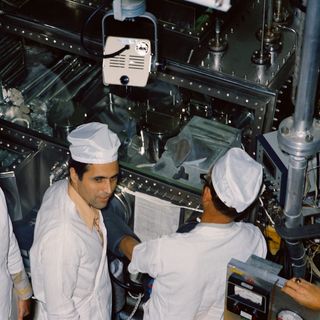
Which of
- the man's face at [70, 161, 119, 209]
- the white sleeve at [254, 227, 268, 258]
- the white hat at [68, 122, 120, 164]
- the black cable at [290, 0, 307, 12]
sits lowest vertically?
the white sleeve at [254, 227, 268, 258]

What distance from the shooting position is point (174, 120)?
3.48m

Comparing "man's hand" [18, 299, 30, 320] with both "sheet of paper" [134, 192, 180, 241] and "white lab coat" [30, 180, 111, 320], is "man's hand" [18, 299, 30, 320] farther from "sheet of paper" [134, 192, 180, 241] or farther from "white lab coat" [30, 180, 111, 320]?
"sheet of paper" [134, 192, 180, 241]

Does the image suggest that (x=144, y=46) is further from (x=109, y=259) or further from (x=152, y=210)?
(x=109, y=259)

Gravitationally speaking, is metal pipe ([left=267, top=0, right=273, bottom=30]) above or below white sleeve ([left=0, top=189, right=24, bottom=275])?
above

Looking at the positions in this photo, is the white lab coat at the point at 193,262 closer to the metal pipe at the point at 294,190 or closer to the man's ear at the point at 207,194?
the man's ear at the point at 207,194

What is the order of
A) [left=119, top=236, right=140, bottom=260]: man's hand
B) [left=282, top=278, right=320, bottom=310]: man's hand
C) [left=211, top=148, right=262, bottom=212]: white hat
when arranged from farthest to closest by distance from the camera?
[left=119, top=236, right=140, bottom=260]: man's hand
[left=211, top=148, right=262, bottom=212]: white hat
[left=282, top=278, right=320, bottom=310]: man's hand

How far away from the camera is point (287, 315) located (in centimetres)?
273

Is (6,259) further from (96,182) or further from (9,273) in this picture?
(96,182)

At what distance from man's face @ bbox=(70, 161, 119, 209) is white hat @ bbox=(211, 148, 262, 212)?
39 cm

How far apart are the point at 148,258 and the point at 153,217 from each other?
0.55 meters

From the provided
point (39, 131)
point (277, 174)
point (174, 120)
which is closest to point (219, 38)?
point (174, 120)

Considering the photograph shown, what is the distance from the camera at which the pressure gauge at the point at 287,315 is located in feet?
8.91

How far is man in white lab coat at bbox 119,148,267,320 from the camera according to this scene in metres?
2.76

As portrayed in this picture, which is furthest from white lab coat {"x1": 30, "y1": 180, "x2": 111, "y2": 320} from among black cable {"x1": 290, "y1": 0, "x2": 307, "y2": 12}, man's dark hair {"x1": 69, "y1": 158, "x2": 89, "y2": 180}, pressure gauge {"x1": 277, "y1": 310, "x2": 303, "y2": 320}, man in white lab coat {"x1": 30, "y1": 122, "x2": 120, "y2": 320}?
black cable {"x1": 290, "y1": 0, "x2": 307, "y2": 12}
